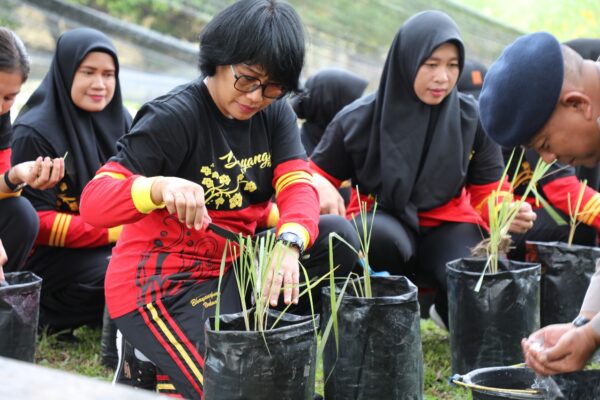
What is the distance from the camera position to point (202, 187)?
9.15 feet

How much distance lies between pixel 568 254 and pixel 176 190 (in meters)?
1.98

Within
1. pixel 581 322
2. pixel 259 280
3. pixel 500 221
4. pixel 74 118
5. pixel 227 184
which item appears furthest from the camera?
pixel 74 118

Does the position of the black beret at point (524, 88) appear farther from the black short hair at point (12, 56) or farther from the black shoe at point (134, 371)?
the black short hair at point (12, 56)

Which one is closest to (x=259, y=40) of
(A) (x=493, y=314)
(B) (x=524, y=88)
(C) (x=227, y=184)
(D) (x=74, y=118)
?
(C) (x=227, y=184)

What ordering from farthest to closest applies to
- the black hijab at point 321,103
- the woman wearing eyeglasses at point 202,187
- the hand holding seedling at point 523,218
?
1. the black hijab at point 321,103
2. the hand holding seedling at point 523,218
3. the woman wearing eyeglasses at point 202,187

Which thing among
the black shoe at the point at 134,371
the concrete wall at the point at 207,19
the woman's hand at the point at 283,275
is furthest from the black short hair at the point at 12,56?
the concrete wall at the point at 207,19

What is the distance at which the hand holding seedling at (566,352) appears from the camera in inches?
82.7

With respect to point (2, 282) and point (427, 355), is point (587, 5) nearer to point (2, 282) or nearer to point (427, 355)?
point (427, 355)

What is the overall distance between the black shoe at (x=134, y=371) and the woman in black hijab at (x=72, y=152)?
0.90 m

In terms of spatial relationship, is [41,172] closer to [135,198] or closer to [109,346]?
[109,346]

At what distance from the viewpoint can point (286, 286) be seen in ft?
8.79

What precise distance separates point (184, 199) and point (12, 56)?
148cm

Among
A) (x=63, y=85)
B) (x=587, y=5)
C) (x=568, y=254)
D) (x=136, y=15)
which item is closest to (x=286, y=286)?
(x=568, y=254)

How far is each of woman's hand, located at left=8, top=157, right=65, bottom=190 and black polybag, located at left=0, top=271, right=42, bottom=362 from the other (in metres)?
0.45
